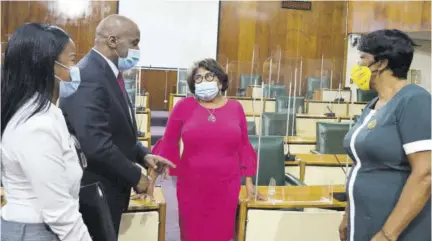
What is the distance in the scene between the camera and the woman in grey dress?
56.1 inches

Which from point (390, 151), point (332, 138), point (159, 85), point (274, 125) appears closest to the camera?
point (390, 151)

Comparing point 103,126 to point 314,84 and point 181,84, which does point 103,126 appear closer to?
point 181,84

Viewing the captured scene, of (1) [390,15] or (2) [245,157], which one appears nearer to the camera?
(2) [245,157]

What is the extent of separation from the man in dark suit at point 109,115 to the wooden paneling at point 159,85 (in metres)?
7.47

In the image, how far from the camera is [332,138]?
4.04 meters

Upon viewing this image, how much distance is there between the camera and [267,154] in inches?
117

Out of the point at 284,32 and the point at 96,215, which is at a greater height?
the point at 284,32

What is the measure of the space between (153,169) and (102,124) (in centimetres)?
54

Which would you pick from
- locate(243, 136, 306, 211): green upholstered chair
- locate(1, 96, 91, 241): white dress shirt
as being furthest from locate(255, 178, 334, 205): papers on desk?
locate(1, 96, 91, 241): white dress shirt

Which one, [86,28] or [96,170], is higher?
[86,28]

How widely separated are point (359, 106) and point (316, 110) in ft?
2.23

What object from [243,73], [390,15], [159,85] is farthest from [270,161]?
[243,73]

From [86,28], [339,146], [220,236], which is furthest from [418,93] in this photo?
[86,28]

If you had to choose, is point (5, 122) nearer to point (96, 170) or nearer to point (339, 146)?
point (96, 170)
